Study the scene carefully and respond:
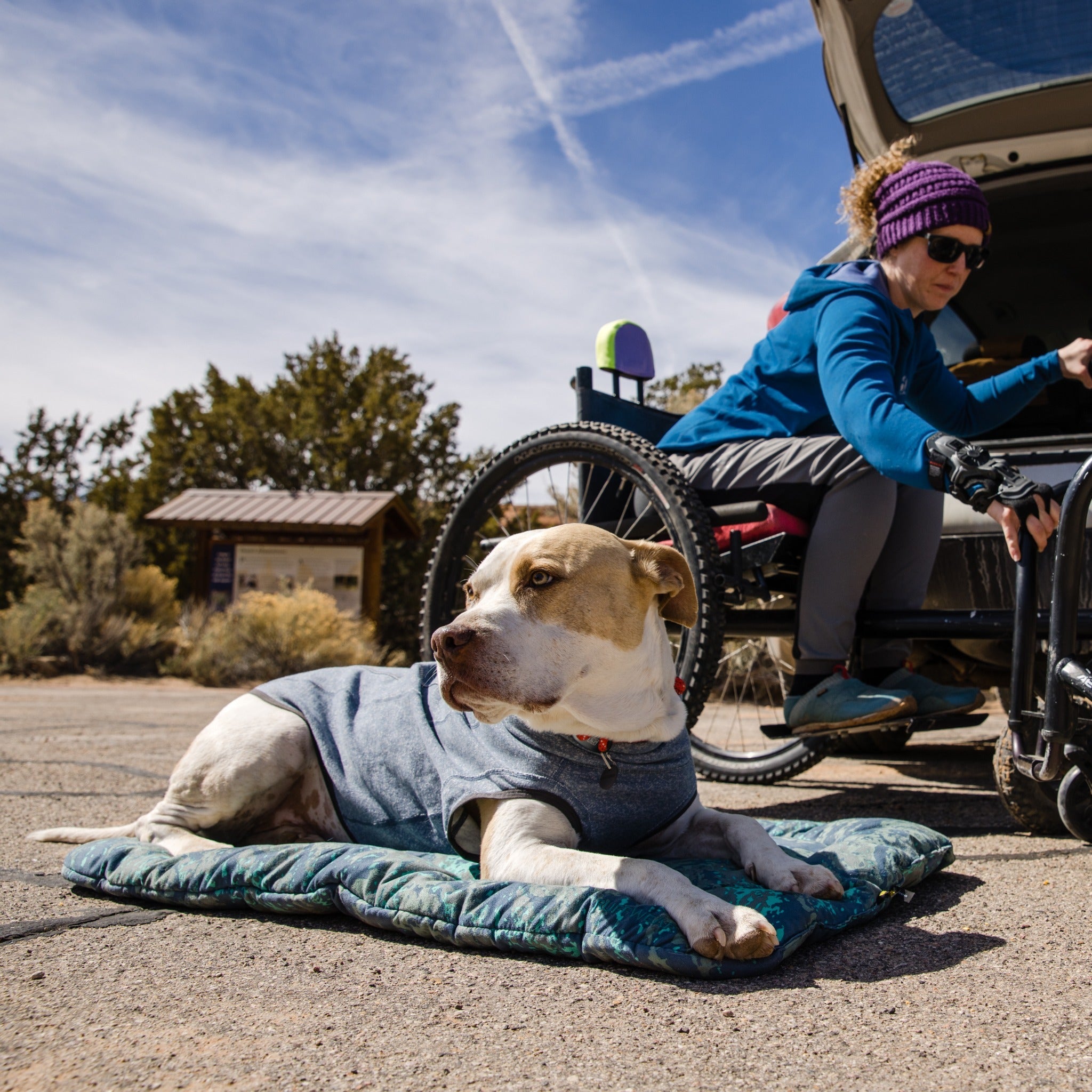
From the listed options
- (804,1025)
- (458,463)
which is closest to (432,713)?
(804,1025)

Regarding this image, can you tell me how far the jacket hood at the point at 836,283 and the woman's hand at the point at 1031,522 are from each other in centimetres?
116

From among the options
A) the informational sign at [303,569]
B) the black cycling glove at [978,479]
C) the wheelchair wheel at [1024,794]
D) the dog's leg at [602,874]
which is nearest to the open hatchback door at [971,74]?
the black cycling glove at [978,479]

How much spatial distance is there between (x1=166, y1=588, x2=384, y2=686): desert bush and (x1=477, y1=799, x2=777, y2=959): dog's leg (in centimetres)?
1012

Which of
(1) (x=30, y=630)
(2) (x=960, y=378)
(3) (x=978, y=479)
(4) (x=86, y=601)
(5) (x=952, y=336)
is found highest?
(5) (x=952, y=336)

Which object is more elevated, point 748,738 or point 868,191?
point 868,191

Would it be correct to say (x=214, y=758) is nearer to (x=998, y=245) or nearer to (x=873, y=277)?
(x=873, y=277)

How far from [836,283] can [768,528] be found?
2.73 feet

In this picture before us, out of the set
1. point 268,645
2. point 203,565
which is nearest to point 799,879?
point 268,645

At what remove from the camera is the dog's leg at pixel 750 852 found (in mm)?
1857

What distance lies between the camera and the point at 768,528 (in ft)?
10.1

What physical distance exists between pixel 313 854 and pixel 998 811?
2262 millimetres

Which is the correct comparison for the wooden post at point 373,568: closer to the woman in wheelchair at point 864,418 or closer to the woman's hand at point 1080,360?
the woman in wheelchair at point 864,418

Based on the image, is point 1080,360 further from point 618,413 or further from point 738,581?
point 618,413

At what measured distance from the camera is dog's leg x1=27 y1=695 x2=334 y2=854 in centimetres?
227
